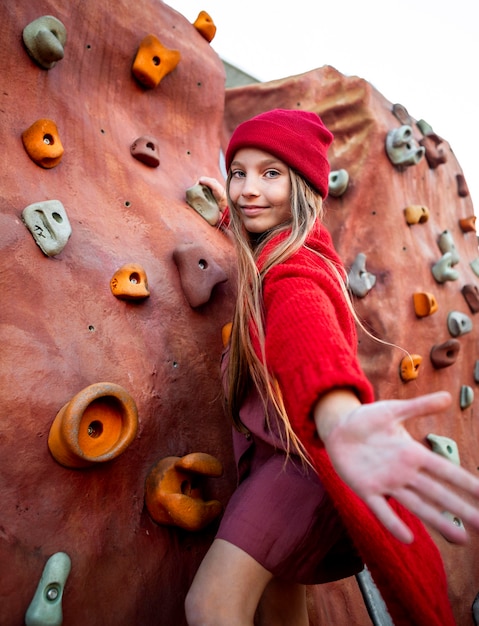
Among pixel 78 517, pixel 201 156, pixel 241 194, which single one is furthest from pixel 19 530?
pixel 201 156

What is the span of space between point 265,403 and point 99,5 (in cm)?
149

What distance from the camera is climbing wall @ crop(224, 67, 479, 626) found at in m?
2.20

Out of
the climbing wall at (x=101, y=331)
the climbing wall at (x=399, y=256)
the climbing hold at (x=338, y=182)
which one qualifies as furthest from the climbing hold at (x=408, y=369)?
the climbing wall at (x=101, y=331)

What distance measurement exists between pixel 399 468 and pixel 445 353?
1854mm

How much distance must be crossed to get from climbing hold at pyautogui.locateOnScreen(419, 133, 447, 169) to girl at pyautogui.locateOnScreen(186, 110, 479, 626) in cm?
161

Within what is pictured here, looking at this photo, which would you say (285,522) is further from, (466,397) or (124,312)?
(466,397)

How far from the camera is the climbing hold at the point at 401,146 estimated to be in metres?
2.47

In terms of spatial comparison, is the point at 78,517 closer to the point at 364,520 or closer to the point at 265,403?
the point at 265,403

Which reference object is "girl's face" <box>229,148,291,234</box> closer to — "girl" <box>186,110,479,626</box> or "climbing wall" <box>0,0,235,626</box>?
"girl" <box>186,110,479,626</box>

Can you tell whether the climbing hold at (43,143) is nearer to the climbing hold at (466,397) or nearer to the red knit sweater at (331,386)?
the red knit sweater at (331,386)

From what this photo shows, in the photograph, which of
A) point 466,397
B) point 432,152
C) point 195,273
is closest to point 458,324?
point 466,397

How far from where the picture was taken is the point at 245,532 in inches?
42.3

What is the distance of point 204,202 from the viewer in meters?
1.83

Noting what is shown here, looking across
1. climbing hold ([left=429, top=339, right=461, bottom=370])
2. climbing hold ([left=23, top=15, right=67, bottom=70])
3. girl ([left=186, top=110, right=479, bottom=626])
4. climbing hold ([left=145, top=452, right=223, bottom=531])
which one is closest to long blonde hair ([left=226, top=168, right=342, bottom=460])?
girl ([left=186, top=110, right=479, bottom=626])
